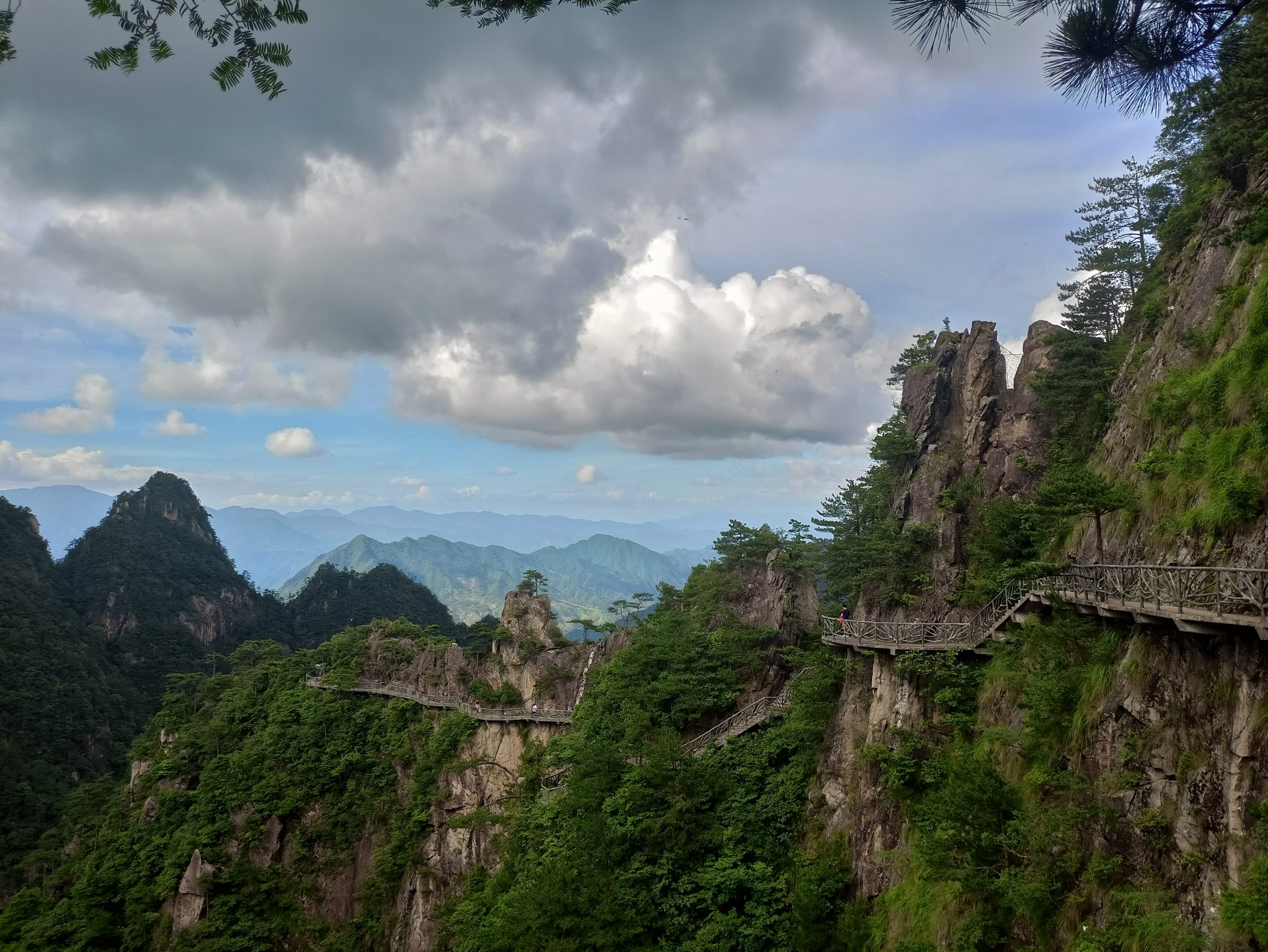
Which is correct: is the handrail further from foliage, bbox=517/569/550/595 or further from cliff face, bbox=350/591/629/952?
foliage, bbox=517/569/550/595

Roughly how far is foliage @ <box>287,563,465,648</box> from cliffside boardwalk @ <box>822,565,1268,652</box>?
9863cm

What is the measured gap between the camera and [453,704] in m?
37.4

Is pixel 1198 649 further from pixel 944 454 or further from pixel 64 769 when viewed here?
pixel 64 769

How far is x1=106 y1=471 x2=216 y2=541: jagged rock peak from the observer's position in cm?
12200

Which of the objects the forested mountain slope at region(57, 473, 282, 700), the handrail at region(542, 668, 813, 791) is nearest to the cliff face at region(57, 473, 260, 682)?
the forested mountain slope at region(57, 473, 282, 700)

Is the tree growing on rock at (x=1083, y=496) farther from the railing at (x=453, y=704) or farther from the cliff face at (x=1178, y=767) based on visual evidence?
the railing at (x=453, y=704)

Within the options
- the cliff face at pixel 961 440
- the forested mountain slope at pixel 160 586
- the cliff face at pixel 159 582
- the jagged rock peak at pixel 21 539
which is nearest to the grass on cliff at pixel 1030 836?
the cliff face at pixel 961 440

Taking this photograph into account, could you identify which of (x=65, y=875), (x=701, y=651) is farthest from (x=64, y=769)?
(x=701, y=651)

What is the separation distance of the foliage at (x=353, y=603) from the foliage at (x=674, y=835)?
8803 cm

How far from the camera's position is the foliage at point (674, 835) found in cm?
1708

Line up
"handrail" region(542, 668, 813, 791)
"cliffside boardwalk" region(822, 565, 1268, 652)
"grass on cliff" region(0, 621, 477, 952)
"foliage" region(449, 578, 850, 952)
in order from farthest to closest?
"grass on cliff" region(0, 621, 477, 952) → "handrail" region(542, 668, 813, 791) → "foliage" region(449, 578, 850, 952) → "cliffside boardwalk" region(822, 565, 1268, 652)

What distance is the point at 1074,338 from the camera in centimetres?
2270

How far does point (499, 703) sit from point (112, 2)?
37.2 meters

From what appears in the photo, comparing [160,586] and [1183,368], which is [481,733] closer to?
A: [1183,368]
